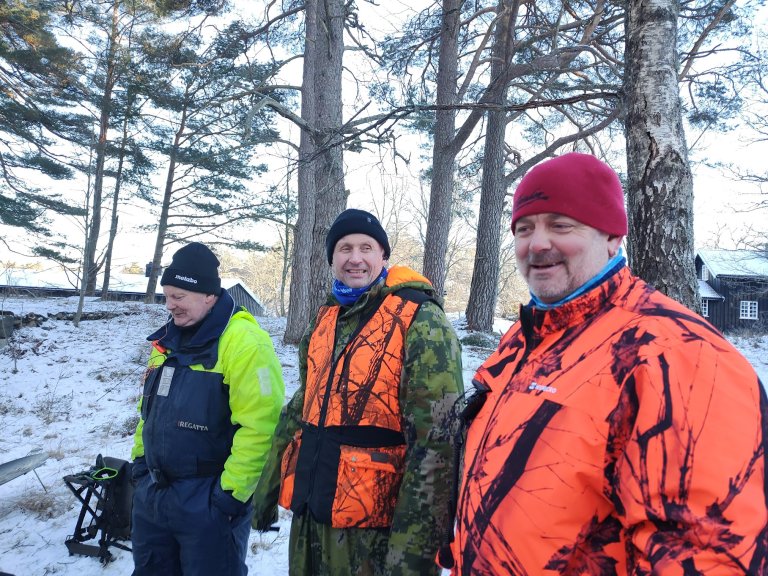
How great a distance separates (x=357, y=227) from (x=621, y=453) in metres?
1.51

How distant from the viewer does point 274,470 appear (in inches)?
85.0

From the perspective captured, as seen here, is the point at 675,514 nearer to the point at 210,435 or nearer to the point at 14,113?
the point at 210,435

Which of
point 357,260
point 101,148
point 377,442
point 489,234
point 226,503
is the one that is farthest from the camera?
point 101,148

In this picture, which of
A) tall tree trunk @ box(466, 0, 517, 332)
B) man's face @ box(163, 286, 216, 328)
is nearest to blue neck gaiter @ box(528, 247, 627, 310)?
man's face @ box(163, 286, 216, 328)

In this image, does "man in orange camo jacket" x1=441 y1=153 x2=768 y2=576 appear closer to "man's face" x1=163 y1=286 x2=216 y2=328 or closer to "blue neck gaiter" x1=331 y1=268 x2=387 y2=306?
"blue neck gaiter" x1=331 y1=268 x2=387 y2=306

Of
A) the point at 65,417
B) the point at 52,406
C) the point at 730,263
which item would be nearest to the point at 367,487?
the point at 65,417

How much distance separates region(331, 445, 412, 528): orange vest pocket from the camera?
1.78 meters

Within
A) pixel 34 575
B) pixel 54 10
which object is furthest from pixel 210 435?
pixel 54 10

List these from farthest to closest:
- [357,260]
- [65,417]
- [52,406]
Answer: [52,406], [65,417], [357,260]

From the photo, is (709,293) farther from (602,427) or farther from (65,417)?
(602,427)

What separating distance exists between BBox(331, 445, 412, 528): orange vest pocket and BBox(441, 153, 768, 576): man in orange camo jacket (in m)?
0.54

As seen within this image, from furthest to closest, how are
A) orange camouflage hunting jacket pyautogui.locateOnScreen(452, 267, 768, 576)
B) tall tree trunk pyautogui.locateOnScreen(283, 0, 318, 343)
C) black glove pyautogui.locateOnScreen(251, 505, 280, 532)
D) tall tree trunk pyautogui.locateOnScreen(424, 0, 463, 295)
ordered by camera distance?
tall tree trunk pyautogui.locateOnScreen(283, 0, 318, 343) < tall tree trunk pyautogui.locateOnScreen(424, 0, 463, 295) < black glove pyautogui.locateOnScreen(251, 505, 280, 532) < orange camouflage hunting jacket pyautogui.locateOnScreen(452, 267, 768, 576)

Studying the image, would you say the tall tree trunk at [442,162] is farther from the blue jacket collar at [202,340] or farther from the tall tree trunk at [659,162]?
the blue jacket collar at [202,340]

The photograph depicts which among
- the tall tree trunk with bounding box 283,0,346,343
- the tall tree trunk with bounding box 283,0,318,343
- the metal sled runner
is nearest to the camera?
the metal sled runner
